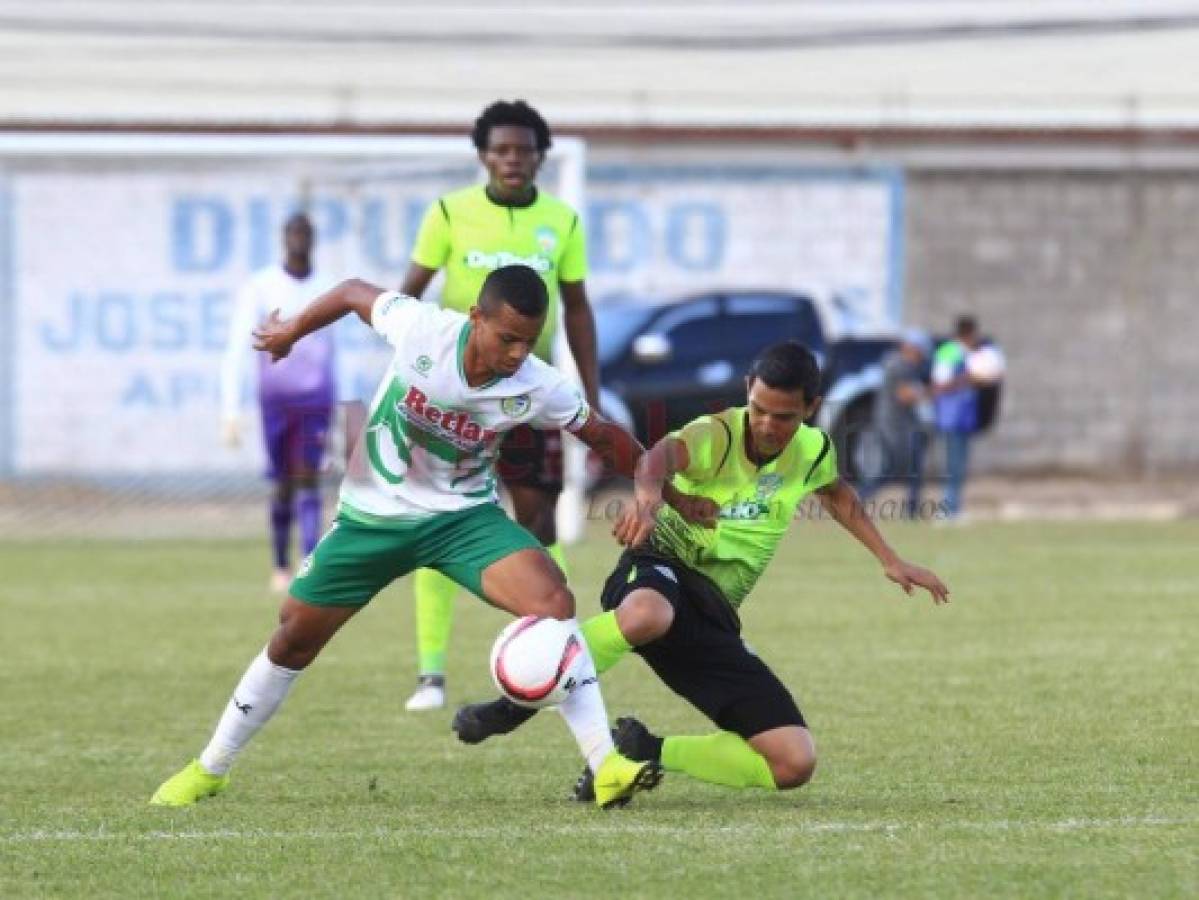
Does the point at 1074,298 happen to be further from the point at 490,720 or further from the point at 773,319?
the point at 490,720

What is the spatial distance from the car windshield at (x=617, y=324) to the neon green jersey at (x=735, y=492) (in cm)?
1593

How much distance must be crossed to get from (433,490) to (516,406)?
0.38 metres

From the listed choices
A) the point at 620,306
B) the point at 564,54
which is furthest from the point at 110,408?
the point at 564,54

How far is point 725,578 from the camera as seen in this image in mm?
8359

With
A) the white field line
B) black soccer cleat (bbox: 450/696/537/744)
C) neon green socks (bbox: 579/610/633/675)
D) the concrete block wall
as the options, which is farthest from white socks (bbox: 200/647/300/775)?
the concrete block wall

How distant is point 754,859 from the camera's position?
6.76m

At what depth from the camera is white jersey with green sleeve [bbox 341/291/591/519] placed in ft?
25.7

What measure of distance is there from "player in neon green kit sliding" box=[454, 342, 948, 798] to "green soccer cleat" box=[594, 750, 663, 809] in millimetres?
277

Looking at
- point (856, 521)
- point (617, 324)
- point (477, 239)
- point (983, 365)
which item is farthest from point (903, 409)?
point (856, 521)

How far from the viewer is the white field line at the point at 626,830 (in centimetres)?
723

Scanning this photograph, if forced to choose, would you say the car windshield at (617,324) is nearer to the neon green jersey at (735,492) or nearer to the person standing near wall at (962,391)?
the person standing near wall at (962,391)

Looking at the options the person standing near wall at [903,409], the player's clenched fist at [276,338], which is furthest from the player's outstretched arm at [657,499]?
the person standing near wall at [903,409]

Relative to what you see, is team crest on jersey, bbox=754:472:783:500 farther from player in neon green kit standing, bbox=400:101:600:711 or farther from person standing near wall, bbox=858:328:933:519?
→ person standing near wall, bbox=858:328:933:519

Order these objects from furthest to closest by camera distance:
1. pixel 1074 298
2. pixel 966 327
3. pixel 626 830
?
pixel 1074 298, pixel 966 327, pixel 626 830
